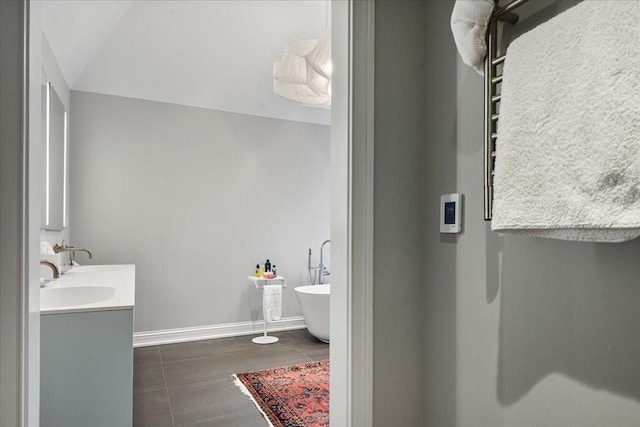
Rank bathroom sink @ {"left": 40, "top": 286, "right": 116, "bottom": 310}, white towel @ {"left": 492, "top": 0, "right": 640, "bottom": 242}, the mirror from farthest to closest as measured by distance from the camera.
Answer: the mirror, bathroom sink @ {"left": 40, "top": 286, "right": 116, "bottom": 310}, white towel @ {"left": 492, "top": 0, "right": 640, "bottom": 242}

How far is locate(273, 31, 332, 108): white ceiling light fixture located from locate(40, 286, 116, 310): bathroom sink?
1524 millimetres

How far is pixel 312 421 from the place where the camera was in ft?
7.57

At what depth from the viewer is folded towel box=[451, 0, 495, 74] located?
0.96 meters

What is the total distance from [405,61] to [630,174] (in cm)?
80

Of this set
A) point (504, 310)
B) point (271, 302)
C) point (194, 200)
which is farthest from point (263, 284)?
point (504, 310)

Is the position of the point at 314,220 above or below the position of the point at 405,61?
below

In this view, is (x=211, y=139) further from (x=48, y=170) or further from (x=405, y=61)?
(x=405, y=61)

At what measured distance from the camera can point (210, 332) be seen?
3967 mm

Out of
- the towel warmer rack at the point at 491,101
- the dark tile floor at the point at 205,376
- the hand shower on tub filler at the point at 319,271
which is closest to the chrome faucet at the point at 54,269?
the dark tile floor at the point at 205,376

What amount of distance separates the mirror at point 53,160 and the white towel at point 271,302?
1.76 metres

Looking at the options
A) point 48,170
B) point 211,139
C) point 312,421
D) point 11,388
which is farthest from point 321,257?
point 11,388

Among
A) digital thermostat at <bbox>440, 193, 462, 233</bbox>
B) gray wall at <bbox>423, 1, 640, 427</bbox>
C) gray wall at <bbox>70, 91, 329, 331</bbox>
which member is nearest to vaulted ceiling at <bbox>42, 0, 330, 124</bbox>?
gray wall at <bbox>70, 91, 329, 331</bbox>

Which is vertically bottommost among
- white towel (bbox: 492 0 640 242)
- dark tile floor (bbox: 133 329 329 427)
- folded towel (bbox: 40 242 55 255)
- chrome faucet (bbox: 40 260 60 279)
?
dark tile floor (bbox: 133 329 329 427)

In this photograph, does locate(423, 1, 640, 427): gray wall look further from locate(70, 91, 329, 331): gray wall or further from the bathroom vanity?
locate(70, 91, 329, 331): gray wall
